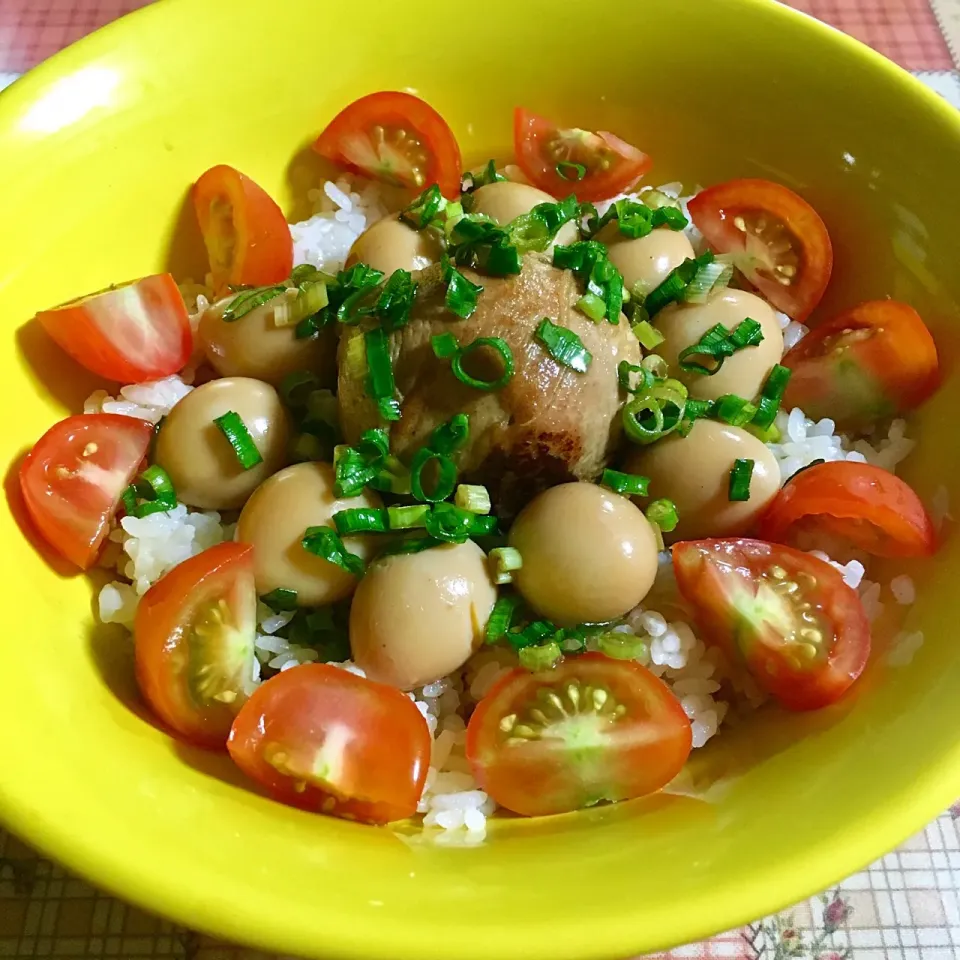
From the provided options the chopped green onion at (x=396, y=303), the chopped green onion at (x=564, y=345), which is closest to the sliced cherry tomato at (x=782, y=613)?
the chopped green onion at (x=564, y=345)

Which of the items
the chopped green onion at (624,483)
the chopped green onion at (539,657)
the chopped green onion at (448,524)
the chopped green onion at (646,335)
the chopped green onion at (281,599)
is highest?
the chopped green onion at (646,335)

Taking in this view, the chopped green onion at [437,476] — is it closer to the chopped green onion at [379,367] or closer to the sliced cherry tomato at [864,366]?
the chopped green onion at [379,367]

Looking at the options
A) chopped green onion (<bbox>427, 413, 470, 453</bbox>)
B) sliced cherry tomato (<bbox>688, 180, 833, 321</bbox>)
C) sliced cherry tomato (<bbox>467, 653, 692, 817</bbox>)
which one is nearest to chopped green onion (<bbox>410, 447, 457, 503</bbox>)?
chopped green onion (<bbox>427, 413, 470, 453</bbox>)

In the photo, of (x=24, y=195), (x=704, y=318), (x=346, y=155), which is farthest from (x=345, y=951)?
(x=346, y=155)

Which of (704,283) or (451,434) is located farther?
(704,283)

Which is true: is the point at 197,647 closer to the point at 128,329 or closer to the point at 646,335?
the point at 128,329

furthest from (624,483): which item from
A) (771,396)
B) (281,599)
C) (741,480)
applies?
(281,599)
